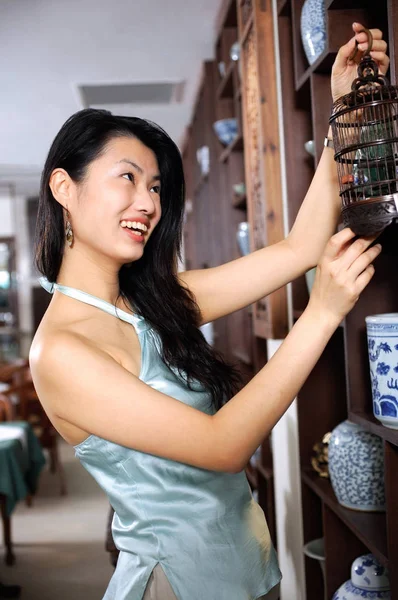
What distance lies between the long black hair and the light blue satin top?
105mm

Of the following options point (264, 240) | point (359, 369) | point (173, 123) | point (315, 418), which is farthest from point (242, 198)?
point (173, 123)

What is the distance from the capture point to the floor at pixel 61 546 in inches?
140

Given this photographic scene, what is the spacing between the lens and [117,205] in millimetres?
1265

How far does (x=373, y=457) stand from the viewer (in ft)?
5.02

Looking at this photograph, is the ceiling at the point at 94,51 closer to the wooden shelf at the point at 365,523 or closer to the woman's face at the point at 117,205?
the woman's face at the point at 117,205

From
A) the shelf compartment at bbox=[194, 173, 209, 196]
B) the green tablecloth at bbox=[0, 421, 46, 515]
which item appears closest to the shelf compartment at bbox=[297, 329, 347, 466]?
the green tablecloth at bbox=[0, 421, 46, 515]

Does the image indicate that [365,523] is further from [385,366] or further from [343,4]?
[343,4]

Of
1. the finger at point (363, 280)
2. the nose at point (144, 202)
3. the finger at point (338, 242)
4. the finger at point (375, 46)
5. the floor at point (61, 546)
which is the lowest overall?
the floor at point (61, 546)

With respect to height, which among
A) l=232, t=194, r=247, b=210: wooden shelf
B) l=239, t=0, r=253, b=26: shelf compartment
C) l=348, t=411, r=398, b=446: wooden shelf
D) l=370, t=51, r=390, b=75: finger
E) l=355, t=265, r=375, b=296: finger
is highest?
l=239, t=0, r=253, b=26: shelf compartment

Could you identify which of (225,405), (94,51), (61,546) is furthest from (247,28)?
(61,546)

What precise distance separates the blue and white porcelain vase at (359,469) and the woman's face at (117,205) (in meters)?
0.69

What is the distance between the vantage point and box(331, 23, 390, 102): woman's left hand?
3.79 feet

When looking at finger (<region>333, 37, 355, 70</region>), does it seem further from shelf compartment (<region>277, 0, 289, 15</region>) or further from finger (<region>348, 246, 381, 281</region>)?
shelf compartment (<region>277, 0, 289, 15</region>)

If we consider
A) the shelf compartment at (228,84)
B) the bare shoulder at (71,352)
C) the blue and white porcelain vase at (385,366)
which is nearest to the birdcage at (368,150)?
the blue and white porcelain vase at (385,366)
